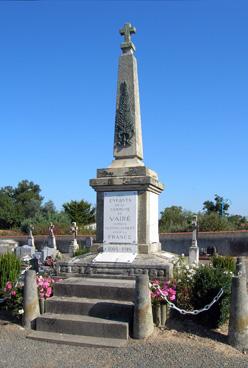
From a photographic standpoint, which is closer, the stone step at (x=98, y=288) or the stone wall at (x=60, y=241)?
the stone step at (x=98, y=288)

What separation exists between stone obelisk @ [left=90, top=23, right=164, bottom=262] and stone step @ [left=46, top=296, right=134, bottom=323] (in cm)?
138

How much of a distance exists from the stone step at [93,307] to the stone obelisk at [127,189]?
1.38 m

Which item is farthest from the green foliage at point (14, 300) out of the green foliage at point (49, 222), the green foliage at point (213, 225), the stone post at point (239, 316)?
the green foliage at point (49, 222)

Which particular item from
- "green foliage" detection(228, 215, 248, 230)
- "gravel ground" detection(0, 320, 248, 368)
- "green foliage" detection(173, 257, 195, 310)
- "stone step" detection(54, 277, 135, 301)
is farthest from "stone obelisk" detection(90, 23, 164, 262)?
"green foliage" detection(228, 215, 248, 230)

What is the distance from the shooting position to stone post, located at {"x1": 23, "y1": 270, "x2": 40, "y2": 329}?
6879mm

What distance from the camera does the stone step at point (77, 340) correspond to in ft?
19.7

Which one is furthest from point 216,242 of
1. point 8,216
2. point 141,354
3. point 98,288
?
point 8,216

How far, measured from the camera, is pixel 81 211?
40219 millimetres

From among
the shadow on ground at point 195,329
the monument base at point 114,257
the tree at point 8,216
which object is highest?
the tree at point 8,216

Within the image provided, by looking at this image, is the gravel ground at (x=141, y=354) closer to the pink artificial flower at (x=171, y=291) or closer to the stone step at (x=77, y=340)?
the stone step at (x=77, y=340)

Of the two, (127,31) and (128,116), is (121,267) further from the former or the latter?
(127,31)

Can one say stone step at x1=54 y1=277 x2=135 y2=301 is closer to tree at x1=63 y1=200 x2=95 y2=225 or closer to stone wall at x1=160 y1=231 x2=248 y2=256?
stone wall at x1=160 y1=231 x2=248 y2=256

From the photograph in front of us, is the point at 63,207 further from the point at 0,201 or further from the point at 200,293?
the point at 200,293

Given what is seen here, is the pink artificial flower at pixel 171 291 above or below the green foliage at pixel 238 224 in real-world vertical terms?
below
